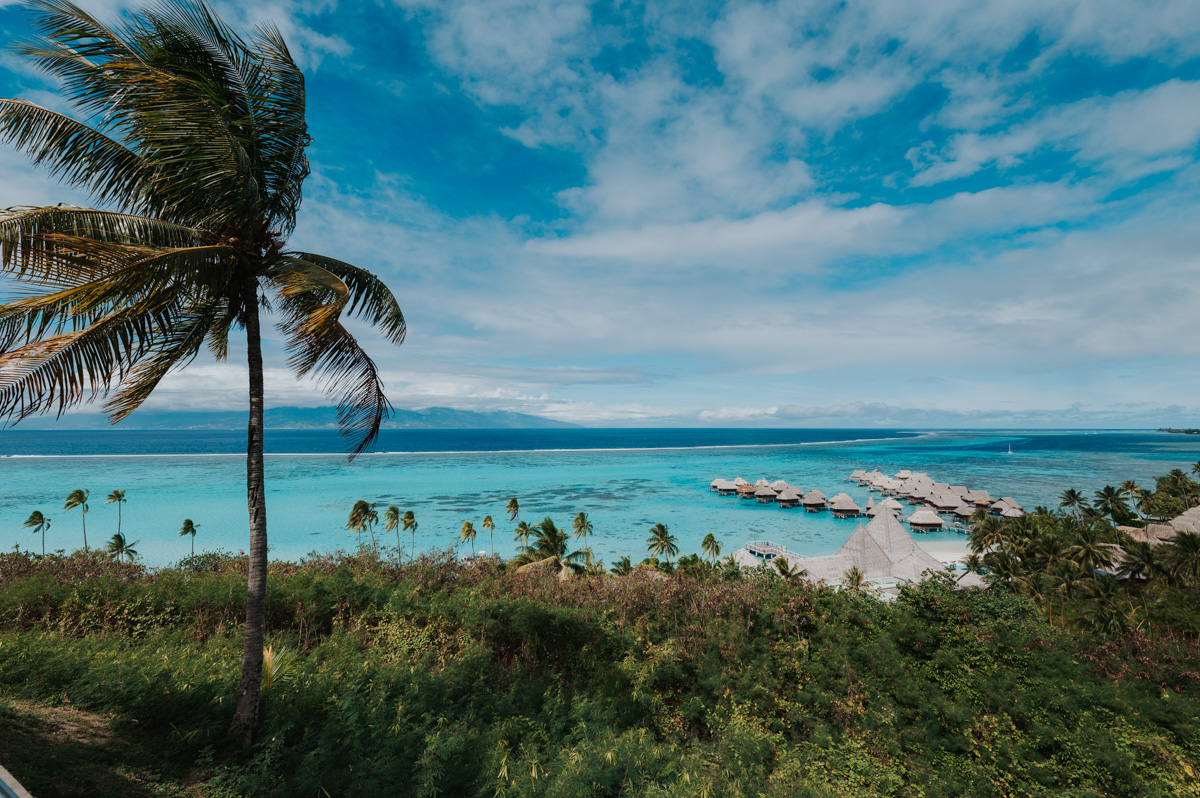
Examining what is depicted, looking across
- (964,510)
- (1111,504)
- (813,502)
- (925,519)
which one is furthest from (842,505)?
(1111,504)

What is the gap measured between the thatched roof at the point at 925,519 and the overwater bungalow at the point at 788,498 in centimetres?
980

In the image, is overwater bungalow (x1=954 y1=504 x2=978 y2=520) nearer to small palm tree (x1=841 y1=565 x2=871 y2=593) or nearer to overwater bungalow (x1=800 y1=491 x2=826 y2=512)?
overwater bungalow (x1=800 y1=491 x2=826 y2=512)

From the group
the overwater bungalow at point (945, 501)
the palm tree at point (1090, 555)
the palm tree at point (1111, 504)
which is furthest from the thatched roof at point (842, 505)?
the palm tree at point (1090, 555)

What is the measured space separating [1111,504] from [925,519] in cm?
1286

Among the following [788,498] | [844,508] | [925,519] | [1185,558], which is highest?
[1185,558]

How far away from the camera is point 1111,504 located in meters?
Result: 33.6

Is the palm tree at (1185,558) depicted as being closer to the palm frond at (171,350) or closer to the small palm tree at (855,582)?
the small palm tree at (855,582)

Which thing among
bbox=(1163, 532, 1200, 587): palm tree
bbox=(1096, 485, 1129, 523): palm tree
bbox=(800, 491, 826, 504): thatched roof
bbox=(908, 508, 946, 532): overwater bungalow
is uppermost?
bbox=(1163, 532, 1200, 587): palm tree

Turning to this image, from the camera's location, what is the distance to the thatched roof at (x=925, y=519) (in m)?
34.8

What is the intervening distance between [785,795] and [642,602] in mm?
3695

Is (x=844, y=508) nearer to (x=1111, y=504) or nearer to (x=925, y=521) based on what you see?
(x=925, y=521)

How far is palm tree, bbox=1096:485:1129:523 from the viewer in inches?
1244

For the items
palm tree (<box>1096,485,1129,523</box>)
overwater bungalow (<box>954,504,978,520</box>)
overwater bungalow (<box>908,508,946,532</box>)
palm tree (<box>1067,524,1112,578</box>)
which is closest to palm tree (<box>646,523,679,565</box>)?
palm tree (<box>1067,524,1112,578</box>)

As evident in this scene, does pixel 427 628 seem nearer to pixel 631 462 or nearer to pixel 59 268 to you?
pixel 59 268
